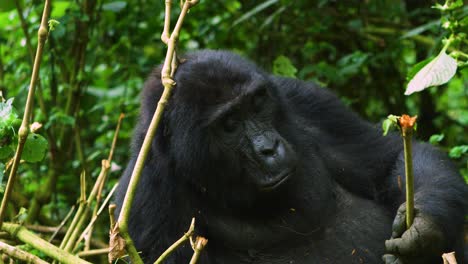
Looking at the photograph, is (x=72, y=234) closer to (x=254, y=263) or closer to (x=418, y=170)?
(x=254, y=263)

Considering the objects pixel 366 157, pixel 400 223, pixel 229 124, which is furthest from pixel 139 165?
pixel 366 157

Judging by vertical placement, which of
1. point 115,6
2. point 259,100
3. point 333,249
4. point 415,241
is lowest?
point 333,249

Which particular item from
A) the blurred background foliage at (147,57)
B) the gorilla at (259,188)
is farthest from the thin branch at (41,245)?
the blurred background foliage at (147,57)

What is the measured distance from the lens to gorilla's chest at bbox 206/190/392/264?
3654mm

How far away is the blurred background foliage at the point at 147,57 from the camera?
5.29 meters

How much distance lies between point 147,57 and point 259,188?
9.52ft

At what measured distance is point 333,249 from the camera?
3678 mm

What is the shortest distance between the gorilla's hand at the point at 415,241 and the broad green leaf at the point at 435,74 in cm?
56

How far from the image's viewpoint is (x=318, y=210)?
3760mm

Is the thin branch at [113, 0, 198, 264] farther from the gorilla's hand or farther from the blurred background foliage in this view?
the blurred background foliage

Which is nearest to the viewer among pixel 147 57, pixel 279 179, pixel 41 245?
pixel 41 245

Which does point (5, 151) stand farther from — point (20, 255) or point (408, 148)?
point (408, 148)

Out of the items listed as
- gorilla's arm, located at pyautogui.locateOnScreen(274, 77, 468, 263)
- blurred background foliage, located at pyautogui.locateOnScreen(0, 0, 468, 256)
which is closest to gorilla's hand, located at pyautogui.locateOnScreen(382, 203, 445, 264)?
gorilla's arm, located at pyautogui.locateOnScreen(274, 77, 468, 263)

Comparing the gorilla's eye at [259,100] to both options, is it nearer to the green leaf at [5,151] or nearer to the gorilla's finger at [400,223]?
the gorilla's finger at [400,223]
